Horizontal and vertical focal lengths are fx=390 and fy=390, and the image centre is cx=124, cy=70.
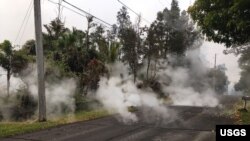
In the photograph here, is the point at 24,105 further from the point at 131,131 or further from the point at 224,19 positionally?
the point at 224,19

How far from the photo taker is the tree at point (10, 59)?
28797 mm

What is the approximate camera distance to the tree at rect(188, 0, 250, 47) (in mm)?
14250

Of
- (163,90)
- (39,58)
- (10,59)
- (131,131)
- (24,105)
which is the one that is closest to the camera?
(131,131)

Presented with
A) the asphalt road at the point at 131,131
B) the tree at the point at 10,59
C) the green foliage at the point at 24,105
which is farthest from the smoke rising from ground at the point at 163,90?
the tree at the point at 10,59

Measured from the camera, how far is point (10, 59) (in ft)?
98.6

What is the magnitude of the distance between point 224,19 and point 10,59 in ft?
63.6

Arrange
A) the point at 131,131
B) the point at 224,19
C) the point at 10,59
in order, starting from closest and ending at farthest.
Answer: the point at 131,131
the point at 224,19
the point at 10,59

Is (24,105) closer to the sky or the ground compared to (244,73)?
closer to the ground

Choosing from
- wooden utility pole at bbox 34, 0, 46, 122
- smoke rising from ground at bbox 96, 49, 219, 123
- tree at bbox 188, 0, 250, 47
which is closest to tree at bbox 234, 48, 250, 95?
smoke rising from ground at bbox 96, 49, 219, 123

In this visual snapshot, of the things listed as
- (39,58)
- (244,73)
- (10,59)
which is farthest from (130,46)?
(244,73)

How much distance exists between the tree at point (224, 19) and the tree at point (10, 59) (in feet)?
50.4

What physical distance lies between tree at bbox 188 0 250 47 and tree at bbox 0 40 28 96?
604 inches

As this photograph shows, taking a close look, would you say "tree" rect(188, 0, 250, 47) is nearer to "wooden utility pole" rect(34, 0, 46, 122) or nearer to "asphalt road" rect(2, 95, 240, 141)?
"asphalt road" rect(2, 95, 240, 141)

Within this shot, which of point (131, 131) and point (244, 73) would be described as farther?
point (244, 73)
